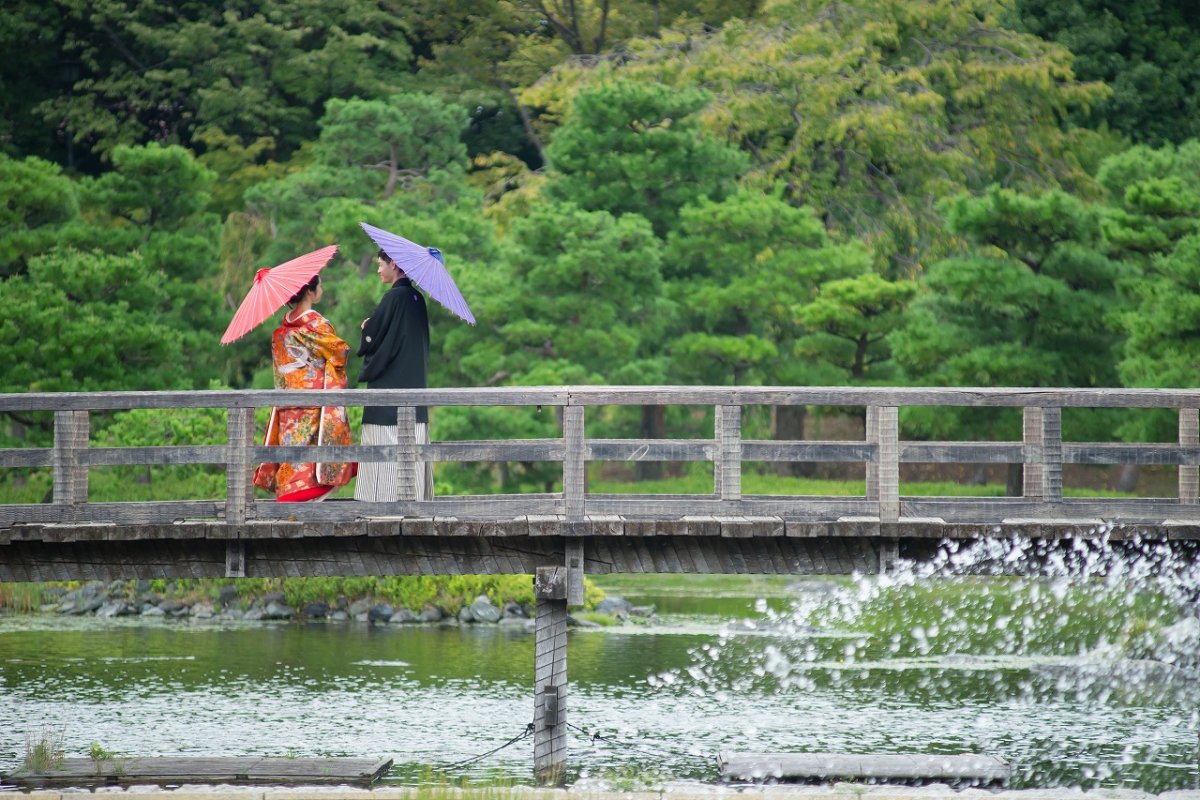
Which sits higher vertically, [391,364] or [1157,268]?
[1157,268]

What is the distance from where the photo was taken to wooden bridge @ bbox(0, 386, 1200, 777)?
10.5 metres

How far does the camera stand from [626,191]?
91.7 feet

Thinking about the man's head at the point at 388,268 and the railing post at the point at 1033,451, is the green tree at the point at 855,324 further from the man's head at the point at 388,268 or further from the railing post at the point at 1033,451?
the man's head at the point at 388,268

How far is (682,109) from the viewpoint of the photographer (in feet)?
91.1

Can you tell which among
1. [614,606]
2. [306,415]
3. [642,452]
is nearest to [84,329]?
[614,606]

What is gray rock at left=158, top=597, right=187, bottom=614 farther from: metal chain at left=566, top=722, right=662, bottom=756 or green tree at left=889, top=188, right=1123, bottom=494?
green tree at left=889, top=188, right=1123, bottom=494

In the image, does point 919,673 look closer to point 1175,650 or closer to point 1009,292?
point 1175,650

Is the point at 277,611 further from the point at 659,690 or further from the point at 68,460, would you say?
the point at 68,460

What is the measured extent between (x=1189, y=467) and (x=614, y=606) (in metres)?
10.5

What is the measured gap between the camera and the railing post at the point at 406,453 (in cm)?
1055

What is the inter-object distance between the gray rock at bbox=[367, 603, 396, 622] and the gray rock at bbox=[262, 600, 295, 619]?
991 mm

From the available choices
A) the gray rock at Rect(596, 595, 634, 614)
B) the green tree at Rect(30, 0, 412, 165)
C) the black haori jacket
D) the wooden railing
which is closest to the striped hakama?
the black haori jacket

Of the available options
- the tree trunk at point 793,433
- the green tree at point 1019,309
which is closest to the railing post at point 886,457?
the green tree at point 1019,309

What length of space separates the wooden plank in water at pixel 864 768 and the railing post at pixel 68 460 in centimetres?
471
